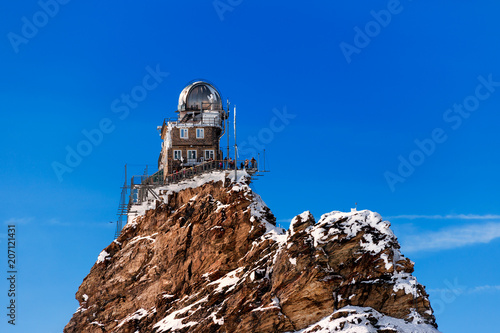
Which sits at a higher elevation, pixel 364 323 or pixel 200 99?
pixel 200 99

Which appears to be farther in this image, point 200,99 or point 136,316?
point 200,99

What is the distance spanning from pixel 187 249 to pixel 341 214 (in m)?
21.5

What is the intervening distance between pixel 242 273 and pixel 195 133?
101 ft

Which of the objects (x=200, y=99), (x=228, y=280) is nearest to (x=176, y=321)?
(x=228, y=280)

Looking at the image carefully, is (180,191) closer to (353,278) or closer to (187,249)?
(187,249)

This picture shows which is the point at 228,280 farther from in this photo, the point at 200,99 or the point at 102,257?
the point at 200,99

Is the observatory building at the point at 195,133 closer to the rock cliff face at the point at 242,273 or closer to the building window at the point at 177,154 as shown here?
the building window at the point at 177,154

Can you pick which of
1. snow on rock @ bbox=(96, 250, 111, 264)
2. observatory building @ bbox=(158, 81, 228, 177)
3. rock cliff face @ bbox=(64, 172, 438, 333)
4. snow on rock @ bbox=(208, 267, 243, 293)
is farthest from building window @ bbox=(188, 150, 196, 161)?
snow on rock @ bbox=(208, 267, 243, 293)

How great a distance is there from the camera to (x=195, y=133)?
143625 millimetres

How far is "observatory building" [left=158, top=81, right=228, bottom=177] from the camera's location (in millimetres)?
142750

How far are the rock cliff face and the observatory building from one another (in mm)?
9040

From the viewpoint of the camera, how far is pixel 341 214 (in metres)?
114

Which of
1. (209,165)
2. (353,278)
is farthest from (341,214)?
(209,165)

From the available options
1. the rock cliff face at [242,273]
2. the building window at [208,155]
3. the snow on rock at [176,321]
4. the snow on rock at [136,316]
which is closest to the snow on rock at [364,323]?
the rock cliff face at [242,273]
